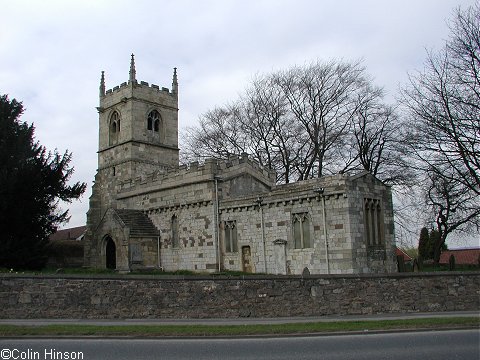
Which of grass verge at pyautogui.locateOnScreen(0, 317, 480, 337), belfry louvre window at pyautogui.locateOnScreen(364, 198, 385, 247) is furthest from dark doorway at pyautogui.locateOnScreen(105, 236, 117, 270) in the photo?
grass verge at pyautogui.locateOnScreen(0, 317, 480, 337)

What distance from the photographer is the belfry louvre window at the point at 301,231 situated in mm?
22703

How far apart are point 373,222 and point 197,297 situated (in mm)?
10279

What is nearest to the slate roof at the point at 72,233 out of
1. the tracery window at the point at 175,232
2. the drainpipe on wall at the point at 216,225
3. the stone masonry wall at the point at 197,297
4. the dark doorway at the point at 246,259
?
the tracery window at the point at 175,232

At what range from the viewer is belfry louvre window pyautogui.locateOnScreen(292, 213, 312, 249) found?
74.5 feet

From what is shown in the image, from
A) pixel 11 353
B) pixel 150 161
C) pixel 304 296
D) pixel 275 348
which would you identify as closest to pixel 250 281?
pixel 304 296

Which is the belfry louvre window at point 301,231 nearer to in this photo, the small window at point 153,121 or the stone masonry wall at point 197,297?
the stone masonry wall at point 197,297

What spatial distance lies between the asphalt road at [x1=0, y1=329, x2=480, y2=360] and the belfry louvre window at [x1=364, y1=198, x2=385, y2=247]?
10.1 metres

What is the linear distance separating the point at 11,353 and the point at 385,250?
17.4 metres

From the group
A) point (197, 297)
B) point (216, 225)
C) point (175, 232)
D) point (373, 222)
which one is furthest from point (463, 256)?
point (197, 297)

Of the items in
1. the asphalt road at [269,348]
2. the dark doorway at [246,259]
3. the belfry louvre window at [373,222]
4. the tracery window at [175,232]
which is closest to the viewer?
the asphalt road at [269,348]

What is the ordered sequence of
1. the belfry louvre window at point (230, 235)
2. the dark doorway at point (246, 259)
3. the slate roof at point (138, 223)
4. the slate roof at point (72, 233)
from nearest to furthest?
1. the dark doorway at point (246, 259)
2. the belfry louvre window at point (230, 235)
3. the slate roof at point (138, 223)
4. the slate roof at point (72, 233)

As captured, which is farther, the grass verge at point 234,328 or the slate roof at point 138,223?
the slate roof at point 138,223

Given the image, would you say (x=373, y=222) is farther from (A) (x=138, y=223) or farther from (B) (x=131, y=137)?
(B) (x=131, y=137)

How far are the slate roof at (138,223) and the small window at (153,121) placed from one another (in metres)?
8.55
